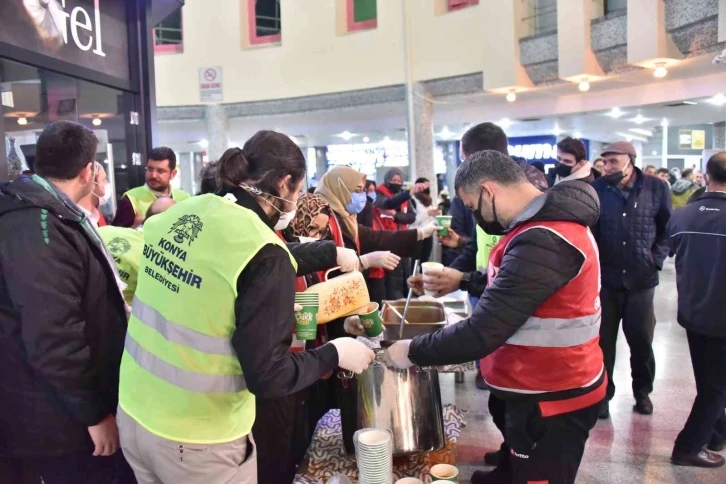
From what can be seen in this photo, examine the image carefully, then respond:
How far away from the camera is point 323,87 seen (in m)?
10.3

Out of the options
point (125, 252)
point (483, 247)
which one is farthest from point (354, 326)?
point (483, 247)

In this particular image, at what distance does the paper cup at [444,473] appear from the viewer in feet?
7.10

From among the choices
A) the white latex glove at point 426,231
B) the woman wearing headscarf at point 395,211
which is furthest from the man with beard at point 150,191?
the woman wearing headscarf at point 395,211

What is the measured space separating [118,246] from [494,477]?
210cm

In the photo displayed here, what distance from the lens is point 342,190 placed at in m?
3.76

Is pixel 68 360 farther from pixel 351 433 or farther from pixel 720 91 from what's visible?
pixel 720 91

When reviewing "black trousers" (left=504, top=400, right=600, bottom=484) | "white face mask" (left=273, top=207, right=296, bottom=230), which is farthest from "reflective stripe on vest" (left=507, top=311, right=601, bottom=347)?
"white face mask" (left=273, top=207, right=296, bottom=230)

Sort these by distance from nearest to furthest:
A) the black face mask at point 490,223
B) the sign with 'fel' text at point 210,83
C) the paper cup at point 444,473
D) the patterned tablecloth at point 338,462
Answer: the black face mask at point 490,223
the paper cup at point 444,473
the patterned tablecloth at point 338,462
the sign with 'fel' text at point 210,83

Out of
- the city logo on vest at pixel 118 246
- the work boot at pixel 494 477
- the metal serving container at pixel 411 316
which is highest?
the city logo on vest at pixel 118 246

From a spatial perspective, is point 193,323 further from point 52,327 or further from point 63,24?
point 63,24

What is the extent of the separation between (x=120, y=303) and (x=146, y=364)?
0.53 m

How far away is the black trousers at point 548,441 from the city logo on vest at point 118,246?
154cm

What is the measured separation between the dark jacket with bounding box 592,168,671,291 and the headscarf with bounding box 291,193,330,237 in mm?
1942

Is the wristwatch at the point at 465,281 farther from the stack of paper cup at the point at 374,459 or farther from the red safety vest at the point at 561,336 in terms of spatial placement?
the stack of paper cup at the point at 374,459
